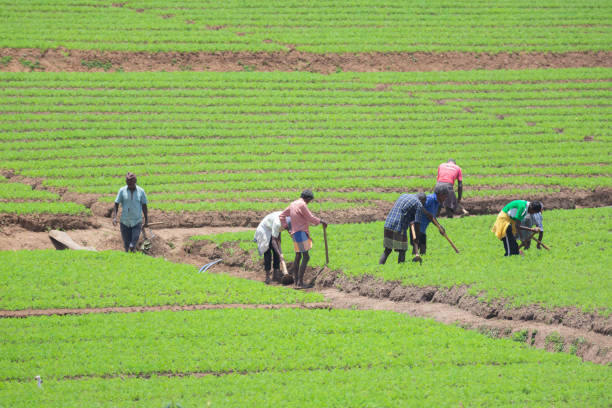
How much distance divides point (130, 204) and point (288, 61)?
18688 mm

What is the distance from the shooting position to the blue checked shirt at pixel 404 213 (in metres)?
16.1

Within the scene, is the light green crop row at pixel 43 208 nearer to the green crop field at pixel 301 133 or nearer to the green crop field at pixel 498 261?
the green crop field at pixel 301 133

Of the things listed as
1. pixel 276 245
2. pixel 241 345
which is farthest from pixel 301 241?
pixel 241 345

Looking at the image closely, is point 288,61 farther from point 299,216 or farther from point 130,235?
point 299,216

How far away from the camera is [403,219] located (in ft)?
52.9

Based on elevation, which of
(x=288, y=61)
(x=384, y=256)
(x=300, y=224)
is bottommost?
(x=384, y=256)

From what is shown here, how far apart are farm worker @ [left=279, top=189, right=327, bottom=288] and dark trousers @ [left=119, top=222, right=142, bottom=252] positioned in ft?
13.6

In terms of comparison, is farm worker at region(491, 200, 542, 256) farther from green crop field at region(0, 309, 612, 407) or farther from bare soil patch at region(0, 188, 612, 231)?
bare soil patch at region(0, 188, 612, 231)

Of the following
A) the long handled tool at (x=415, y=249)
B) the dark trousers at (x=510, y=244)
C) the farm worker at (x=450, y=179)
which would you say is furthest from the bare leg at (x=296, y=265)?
the farm worker at (x=450, y=179)

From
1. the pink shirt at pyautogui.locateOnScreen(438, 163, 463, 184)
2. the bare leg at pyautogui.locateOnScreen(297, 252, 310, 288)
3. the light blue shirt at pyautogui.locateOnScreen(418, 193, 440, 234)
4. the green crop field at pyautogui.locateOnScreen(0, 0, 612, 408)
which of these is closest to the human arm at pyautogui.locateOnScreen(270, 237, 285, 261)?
the bare leg at pyautogui.locateOnScreen(297, 252, 310, 288)

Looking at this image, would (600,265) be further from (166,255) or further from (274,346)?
(166,255)

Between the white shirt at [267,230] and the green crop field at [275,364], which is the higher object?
the white shirt at [267,230]

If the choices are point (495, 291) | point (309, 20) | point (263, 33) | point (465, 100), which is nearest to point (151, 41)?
point (263, 33)

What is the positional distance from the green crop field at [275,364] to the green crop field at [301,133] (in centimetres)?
941
